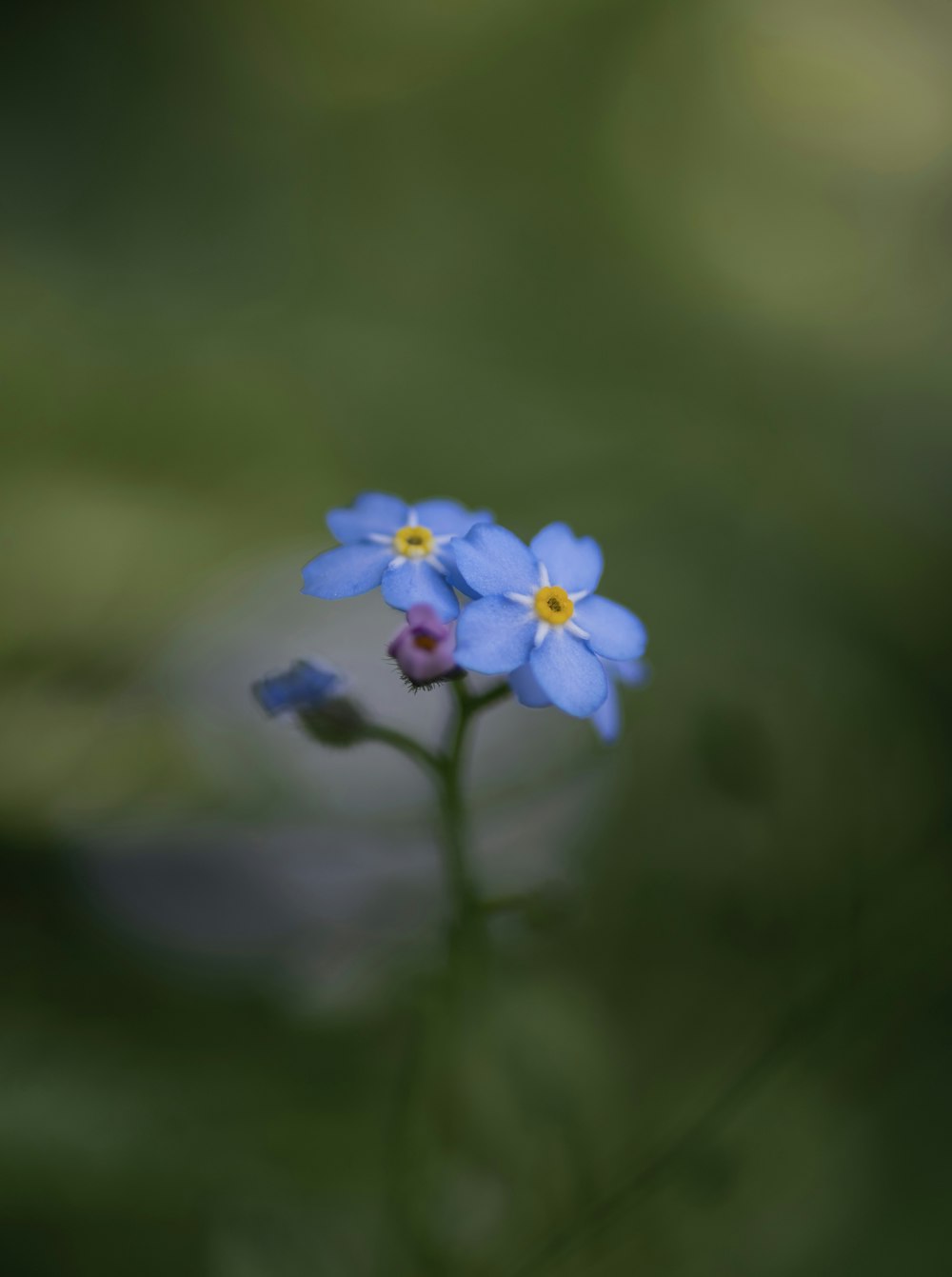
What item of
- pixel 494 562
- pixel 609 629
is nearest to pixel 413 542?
pixel 494 562

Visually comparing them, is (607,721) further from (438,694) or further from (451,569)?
(438,694)

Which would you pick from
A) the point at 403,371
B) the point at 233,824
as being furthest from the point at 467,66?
→ the point at 233,824

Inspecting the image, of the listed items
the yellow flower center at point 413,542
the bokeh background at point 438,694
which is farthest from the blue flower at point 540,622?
the bokeh background at point 438,694

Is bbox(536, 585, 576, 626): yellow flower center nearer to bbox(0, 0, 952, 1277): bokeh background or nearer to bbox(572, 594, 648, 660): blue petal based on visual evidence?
bbox(572, 594, 648, 660): blue petal

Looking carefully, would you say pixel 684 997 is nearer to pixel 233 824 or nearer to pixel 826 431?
pixel 233 824

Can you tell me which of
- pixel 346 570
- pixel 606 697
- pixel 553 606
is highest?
→ pixel 346 570
